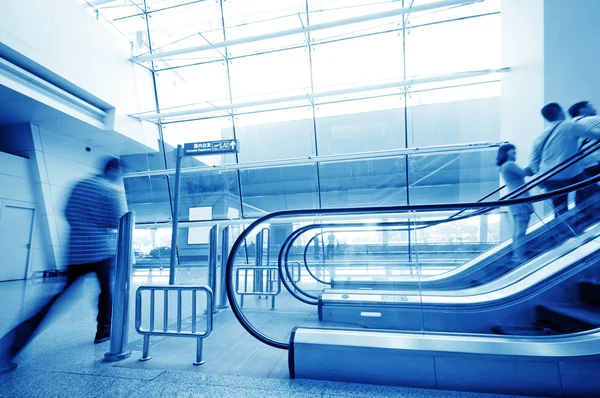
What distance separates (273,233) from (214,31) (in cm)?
639

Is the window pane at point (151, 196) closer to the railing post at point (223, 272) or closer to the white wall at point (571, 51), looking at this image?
the railing post at point (223, 272)

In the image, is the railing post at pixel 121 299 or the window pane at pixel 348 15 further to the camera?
the window pane at pixel 348 15

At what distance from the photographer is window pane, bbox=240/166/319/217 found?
9.03 m

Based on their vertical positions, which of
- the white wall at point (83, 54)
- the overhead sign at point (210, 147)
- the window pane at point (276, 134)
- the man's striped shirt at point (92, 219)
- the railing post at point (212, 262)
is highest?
the white wall at point (83, 54)

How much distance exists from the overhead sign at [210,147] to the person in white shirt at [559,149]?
2.77 metres

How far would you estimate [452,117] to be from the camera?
306 inches

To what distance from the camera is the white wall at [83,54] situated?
5836 mm

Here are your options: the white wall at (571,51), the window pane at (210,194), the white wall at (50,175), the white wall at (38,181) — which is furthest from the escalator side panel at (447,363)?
the white wall at (38,181)

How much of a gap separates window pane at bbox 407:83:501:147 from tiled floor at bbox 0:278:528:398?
6999 millimetres

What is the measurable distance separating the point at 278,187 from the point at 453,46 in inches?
238

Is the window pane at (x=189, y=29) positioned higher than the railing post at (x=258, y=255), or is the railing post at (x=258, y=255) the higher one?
the window pane at (x=189, y=29)

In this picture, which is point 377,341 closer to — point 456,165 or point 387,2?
point 456,165

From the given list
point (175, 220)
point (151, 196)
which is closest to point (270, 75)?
point (151, 196)

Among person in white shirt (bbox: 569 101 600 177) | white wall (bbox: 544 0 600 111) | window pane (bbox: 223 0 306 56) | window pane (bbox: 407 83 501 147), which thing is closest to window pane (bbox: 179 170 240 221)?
window pane (bbox: 223 0 306 56)
